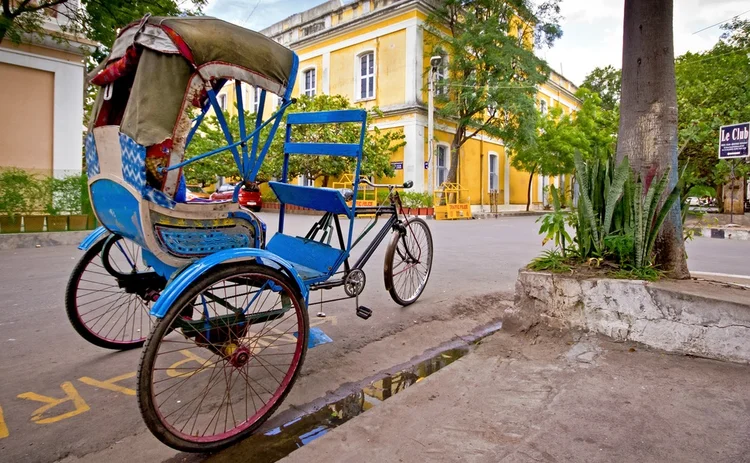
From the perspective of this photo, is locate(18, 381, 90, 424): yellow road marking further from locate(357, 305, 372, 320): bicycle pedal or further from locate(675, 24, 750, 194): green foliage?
locate(675, 24, 750, 194): green foliage

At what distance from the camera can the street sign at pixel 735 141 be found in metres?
11.3

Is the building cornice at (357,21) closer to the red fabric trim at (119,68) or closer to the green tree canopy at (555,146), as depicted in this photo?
the green tree canopy at (555,146)

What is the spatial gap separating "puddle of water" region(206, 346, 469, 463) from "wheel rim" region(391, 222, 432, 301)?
5.13ft

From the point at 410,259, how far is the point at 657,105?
2.49 m

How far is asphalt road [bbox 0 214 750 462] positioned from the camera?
213cm

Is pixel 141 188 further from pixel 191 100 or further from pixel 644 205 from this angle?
pixel 644 205

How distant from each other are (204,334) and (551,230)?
9.15 feet

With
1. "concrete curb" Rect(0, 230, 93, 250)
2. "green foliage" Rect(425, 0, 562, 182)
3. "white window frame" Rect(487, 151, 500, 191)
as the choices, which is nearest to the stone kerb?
"concrete curb" Rect(0, 230, 93, 250)

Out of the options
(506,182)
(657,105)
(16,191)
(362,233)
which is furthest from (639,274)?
(506,182)

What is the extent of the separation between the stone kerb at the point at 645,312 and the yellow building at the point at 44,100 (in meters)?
11.7

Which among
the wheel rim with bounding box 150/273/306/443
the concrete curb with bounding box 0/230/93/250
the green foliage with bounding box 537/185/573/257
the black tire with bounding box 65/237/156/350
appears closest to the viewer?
the wheel rim with bounding box 150/273/306/443

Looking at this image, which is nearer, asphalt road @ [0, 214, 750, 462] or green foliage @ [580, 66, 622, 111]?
asphalt road @ [0, 214, 750, 462]

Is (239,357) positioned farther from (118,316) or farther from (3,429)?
(118,316)

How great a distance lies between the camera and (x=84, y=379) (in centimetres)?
273
